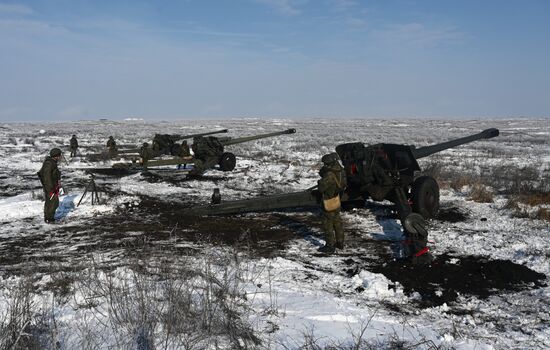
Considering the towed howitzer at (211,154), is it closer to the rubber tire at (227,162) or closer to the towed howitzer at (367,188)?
the rubber tire at (227,162)

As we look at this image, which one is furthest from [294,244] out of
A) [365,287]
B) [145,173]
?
[145,173]

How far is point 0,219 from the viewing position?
29.5 feet

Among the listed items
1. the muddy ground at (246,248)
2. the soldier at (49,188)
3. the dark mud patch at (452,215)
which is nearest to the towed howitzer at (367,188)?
the dark mud patch at (452,215)

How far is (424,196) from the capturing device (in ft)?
28.0

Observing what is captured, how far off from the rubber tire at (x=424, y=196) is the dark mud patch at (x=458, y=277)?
239cm

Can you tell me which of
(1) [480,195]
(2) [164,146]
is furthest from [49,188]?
(2) [164,146]

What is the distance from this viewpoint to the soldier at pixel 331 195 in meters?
6.54

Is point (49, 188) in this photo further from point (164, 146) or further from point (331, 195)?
point (164, 146)

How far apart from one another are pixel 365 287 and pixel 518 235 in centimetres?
383

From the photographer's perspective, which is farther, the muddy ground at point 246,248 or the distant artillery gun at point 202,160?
the distant artillery gun at point 202,160

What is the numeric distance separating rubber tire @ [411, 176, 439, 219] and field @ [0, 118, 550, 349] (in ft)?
1.34

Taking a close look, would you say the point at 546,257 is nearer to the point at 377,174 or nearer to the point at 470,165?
the point at 377,174

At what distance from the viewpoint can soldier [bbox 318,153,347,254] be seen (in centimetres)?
654

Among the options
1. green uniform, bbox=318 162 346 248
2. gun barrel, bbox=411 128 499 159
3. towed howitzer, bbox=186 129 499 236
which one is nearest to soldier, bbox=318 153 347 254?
green uniform, bbox=318 162 346 248
